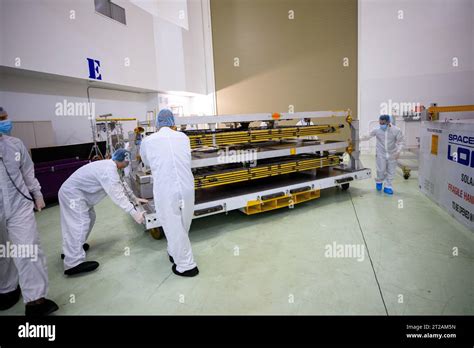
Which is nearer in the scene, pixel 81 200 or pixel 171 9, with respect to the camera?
pixel 81 200

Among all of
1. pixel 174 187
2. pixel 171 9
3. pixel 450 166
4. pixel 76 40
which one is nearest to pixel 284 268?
pixel 174 187

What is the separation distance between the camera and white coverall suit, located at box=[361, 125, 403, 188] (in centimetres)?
541

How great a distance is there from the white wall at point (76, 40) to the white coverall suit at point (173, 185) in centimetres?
490

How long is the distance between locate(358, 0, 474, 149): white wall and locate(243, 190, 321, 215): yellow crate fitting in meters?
6.95

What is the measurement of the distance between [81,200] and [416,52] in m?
10.7

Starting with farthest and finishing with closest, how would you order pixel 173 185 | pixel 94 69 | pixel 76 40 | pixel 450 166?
1. pixel 94 69
2. pixel 76 40
3. pixel 450 166
4. pixel 173 185

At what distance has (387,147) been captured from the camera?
17.9 feet

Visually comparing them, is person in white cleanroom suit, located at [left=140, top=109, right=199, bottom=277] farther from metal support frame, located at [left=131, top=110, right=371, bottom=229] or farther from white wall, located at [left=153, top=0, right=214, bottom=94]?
white wall, located at [left=153, top=0, right=214, bottom=94]

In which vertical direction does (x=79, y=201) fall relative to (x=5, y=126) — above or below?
below

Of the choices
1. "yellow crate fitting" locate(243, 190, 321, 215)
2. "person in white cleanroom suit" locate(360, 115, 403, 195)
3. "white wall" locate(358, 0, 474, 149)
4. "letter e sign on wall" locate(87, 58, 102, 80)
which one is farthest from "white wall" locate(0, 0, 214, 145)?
"person in white cleanroom suit" locate(360, 115, 403, 195)

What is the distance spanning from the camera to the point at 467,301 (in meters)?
2.26

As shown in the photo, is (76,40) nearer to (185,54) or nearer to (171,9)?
(185,54)

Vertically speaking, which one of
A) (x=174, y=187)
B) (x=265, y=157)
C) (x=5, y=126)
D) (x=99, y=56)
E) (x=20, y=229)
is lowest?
(x=20, y=229)
